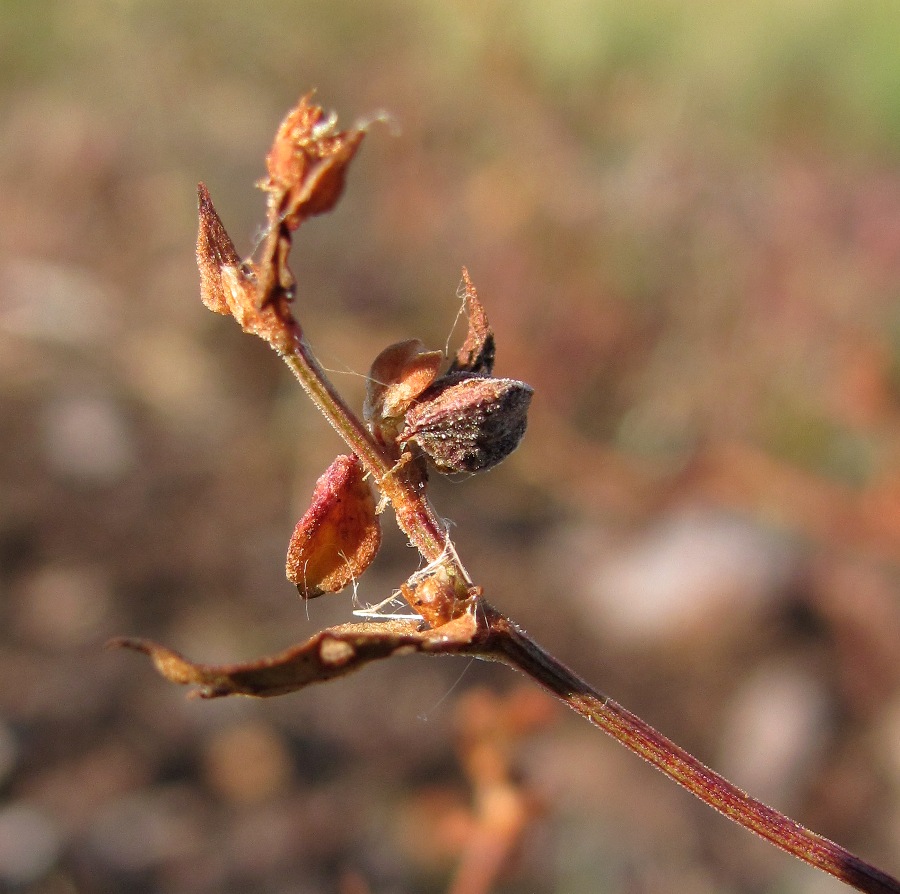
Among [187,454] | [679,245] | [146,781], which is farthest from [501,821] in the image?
[679,245]

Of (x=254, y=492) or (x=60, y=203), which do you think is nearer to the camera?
(x=254, y=492)

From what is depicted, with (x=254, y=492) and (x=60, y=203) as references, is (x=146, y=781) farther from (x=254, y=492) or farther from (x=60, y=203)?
(x=60, y=203)

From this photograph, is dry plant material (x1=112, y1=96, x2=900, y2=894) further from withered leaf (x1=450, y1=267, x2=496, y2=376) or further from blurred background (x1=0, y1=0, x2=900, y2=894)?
blurred background (x1=0, y1=0, x2=900, y2=894)

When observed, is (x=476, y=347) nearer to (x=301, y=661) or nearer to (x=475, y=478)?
(x=301, y=661)

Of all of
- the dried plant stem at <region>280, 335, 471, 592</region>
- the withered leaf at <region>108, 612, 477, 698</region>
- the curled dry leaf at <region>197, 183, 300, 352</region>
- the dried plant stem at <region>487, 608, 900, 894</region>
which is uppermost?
the curled dry leaf at <region>197, 183, 300, 352</region>

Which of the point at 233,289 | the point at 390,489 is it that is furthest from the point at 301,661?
the point at 233,289

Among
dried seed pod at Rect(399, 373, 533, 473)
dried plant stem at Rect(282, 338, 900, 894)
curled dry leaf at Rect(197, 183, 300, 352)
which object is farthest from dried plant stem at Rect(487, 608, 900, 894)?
curled dry leaf at Rect(197, 183, 300, 352)
